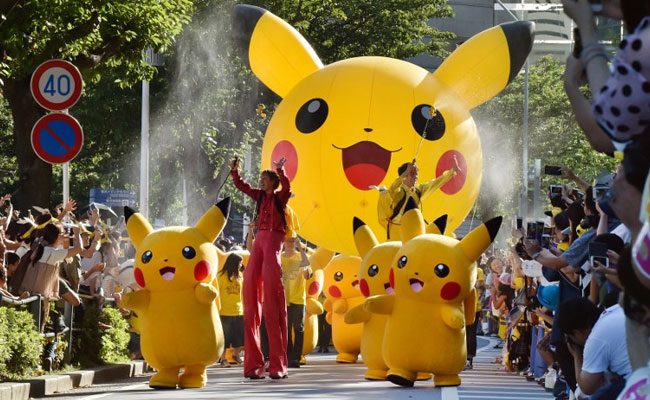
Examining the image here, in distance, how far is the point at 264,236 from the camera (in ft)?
48.6

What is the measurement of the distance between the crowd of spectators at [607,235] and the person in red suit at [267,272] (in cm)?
269

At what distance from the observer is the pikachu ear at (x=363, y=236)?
50.8ft

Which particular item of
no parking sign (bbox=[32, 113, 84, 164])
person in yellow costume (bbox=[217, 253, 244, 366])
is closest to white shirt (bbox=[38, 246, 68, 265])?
no parking sign (bbox=[32, 113, 84, 164])

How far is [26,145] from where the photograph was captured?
2072 cm

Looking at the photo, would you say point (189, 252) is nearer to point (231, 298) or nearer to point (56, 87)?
point (56, 87)

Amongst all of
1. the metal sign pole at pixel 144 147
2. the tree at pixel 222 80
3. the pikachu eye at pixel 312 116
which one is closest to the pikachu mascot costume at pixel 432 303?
the pikachu eye at pixel 312 116

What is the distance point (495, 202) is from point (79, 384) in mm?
42976

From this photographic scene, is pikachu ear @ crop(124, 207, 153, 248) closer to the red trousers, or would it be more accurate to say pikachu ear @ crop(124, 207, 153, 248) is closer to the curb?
the red trousers

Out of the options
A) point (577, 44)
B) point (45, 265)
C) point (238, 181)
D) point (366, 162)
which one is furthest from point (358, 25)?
point (577, 44)

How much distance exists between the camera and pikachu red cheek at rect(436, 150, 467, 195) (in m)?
16.3

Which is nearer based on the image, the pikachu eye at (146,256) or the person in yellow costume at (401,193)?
the pikachu eye at (146,256)

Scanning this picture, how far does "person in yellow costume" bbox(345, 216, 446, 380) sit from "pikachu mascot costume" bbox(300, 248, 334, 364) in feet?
10.2

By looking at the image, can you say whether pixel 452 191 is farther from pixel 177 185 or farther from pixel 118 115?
pixel 177 185

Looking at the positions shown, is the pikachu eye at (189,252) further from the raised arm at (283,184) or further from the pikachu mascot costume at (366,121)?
the pikachu mascot costume at (366,121)
